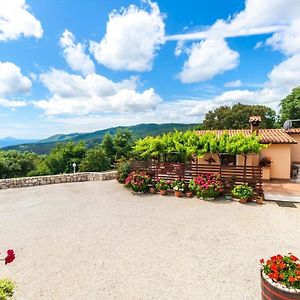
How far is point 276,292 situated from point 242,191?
23.7ft

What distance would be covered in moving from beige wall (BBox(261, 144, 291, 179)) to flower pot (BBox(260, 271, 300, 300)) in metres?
12.3

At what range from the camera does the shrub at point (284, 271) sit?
3.40m

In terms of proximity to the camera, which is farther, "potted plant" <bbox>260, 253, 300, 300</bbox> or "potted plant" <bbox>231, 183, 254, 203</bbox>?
"potted plant" <bbox>231, 183, 254, 203</bbox>

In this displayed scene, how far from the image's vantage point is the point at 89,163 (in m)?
21.1

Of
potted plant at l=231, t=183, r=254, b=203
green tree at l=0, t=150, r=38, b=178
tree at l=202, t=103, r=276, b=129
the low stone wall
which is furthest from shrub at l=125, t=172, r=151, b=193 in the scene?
tree at l=202, t=103, r=276, b=129

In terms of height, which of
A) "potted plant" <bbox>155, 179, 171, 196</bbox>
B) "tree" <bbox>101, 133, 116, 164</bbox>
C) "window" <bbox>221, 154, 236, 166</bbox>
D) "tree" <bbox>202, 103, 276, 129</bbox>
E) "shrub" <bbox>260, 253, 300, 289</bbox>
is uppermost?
"tree" <bbox>202, 103, 276, 129</bbox>

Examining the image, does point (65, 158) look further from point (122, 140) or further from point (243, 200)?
point (243, 200)

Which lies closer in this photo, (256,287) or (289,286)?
(289,286)

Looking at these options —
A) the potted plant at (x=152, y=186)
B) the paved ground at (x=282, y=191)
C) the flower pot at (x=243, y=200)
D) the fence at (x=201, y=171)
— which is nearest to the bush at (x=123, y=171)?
the fence at (x=201, y=171)

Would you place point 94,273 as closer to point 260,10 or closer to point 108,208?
point 108,208

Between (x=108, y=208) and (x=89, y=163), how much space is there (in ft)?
39.4

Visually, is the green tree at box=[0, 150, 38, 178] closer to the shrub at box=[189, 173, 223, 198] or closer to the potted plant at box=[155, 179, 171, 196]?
the potted plant at box=[155, 179, 171, 196]

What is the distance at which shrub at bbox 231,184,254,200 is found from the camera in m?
10.1

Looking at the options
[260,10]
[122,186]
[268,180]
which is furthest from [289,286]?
[268,180]
